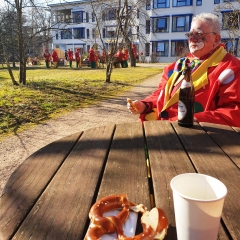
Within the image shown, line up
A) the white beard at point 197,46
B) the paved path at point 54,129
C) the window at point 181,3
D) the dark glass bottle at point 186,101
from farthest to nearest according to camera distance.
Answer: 1. the window at point 181,3
2. the paved path at point 54,129
3. the white beard at point 197,46
4. the dark glass bottle at point 186,101

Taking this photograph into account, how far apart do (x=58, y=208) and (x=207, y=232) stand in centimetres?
51

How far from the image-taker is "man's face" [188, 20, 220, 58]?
93.2 inches

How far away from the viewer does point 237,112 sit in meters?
2.03

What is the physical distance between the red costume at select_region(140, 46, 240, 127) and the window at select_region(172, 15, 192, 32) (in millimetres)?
29478

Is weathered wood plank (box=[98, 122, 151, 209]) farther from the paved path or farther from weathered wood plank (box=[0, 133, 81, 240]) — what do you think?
the paved path

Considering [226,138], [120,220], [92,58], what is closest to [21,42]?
[226,138]

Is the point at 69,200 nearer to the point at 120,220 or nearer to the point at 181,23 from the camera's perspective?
the point at 120,220

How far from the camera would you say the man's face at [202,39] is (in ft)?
7.77

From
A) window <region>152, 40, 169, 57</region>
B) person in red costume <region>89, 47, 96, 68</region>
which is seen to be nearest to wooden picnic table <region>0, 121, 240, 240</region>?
person in red costume <region>89, 47, 96, 68</region>

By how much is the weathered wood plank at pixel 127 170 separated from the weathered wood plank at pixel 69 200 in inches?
A: 1.8

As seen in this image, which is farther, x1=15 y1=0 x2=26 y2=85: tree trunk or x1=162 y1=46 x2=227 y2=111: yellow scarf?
x1=15 y1=0 x2=26 y2=85: tree trunk

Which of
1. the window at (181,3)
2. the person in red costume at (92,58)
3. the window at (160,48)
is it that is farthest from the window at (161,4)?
the person in red costume at (92,58)

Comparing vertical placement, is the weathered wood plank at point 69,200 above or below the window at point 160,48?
below

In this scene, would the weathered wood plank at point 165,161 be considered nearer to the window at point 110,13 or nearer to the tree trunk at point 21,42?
the tree trunk at point 21,42
